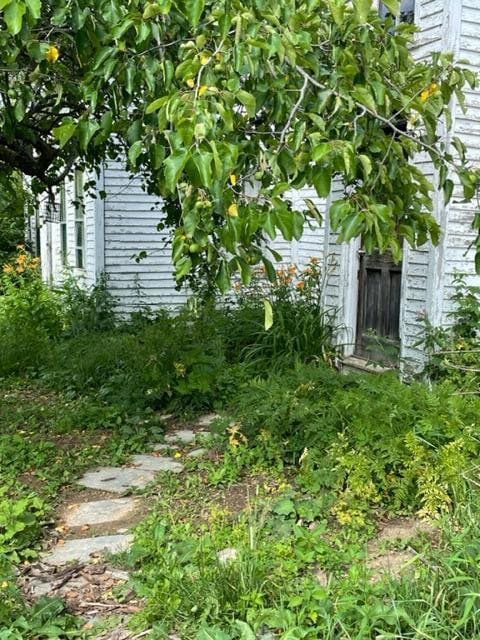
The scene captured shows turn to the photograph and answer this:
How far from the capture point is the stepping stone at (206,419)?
493cm

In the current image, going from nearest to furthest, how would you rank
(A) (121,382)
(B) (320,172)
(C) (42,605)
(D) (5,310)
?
1. (B) (320,172)
2. (C) (42,605)
3. (A) (121,382)
4. (D) (5,310)

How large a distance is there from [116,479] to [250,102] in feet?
8.67

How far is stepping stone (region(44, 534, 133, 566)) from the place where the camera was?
2920 millimetres

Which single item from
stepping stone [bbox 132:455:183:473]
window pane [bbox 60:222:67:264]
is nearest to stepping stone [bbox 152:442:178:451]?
stepping stone [bbox 132:455:183:473]

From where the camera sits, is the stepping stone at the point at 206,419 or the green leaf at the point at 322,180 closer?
the green leaf at the point at 322,180

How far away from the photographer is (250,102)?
2.06 metres

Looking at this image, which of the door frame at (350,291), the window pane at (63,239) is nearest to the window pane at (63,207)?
the window pane at (63,239)

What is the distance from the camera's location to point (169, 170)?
1.76 meters

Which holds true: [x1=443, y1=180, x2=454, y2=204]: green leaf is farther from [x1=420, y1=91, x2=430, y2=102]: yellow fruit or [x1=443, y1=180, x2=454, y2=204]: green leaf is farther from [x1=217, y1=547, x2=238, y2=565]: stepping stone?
[x1=217, y1=547, x2=238, y2=565]: stepping stone

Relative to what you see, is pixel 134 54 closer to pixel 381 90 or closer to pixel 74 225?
pixel 381 90

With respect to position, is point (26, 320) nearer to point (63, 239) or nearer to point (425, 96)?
point (63, 239)

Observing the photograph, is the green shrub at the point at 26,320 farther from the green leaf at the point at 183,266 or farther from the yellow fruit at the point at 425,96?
the yellow fruit at the point at 425,96

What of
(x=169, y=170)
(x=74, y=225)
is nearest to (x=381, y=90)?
(x=169, y=170)

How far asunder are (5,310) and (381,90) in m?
7.09
